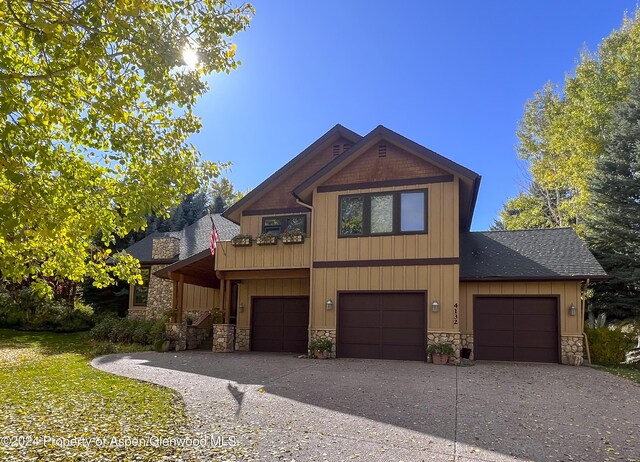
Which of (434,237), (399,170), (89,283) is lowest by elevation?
(89,283)

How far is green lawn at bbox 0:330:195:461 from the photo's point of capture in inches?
185

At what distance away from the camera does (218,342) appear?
15.2m

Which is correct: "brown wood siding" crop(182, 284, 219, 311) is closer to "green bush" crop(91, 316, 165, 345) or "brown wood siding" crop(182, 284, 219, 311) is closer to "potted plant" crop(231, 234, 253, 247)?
"green bush" crop(91, 316, 165, 345)

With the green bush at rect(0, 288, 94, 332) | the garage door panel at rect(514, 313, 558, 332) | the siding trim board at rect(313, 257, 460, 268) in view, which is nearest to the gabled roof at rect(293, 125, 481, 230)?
the siding trim board at rect(313, 257, 460, 268)

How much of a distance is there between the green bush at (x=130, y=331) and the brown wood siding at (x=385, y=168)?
813 cm

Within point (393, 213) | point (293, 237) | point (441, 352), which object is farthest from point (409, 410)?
point (293, 237)

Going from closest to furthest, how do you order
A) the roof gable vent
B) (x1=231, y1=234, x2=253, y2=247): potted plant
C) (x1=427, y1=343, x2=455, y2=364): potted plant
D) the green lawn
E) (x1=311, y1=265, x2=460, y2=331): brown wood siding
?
the green lawn
(x1=427, y1=343, x2=455, y2=364): potted plant
(x1=311, y1=265, x2=460, y2=331): brown wood siding
the roof gable vent
(x1=231, y1=234, x2=253, y2=247): potted plant

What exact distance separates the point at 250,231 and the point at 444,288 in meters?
7.46

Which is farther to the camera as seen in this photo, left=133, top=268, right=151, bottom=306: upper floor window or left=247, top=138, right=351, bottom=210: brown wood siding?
left=133, top=268, right=151, bottom=306: upper floor window

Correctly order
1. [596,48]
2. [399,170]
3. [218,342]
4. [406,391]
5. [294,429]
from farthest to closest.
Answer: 1. [596,48]
2. [218,342]
3. [399,170]
4. [406,391]
5. [294,429]

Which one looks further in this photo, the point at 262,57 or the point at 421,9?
the point at 421,9

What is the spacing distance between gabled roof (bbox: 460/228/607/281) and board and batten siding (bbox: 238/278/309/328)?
5.66m

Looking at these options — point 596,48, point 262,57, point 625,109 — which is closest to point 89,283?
point 262,57

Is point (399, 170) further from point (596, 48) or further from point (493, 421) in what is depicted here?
point (596, 48)
